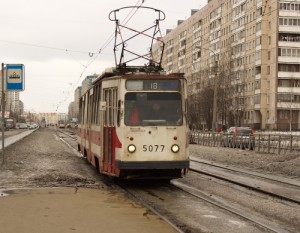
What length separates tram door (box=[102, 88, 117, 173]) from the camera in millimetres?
12680

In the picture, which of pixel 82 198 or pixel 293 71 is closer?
pixel 82 198

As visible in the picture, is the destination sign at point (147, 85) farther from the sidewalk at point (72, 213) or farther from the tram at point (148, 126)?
the sidewalk at point (72, 213)

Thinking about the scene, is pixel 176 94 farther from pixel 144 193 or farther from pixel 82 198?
pixel 82 198

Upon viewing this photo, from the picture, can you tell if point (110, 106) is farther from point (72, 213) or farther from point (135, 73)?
point (72, 213)

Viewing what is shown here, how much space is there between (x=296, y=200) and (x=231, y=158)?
14724 mm

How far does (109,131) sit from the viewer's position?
13055 mm

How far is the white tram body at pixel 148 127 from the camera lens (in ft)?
39.8

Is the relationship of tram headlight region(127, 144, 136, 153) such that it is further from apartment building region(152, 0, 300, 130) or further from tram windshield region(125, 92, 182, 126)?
apartment building region(152, 0, 300, 130)

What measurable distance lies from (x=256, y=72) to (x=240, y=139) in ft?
169

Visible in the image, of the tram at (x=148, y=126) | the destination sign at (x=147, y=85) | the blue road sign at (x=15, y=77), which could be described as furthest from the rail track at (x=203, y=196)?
the blue road sign at (x=15, y=77)

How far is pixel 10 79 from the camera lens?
16.0 meters

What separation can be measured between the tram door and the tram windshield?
537mm

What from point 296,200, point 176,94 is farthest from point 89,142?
point 296,200

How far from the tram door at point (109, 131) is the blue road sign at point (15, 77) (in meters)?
3.58
